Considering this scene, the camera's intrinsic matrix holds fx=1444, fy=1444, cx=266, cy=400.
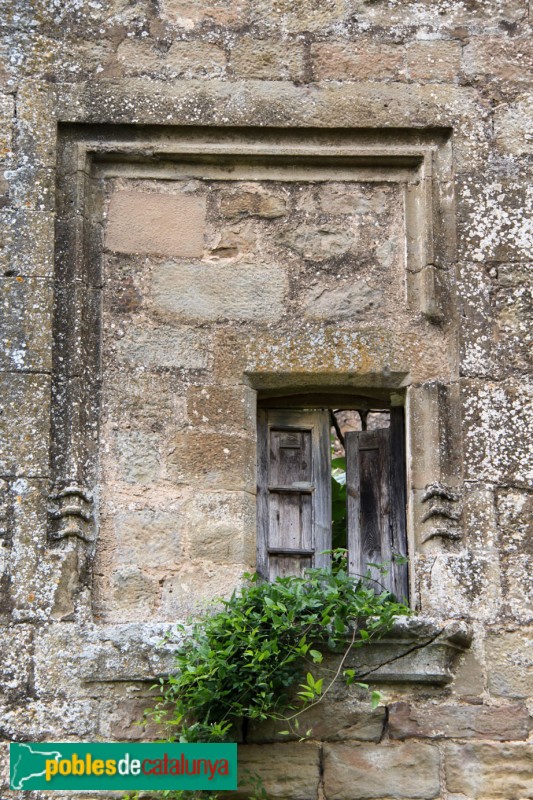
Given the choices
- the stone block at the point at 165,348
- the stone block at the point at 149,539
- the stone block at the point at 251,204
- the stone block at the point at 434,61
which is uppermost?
the stone block at the point at 434,61

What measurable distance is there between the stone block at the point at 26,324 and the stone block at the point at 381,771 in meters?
1.76

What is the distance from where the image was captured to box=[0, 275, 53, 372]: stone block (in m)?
5.31

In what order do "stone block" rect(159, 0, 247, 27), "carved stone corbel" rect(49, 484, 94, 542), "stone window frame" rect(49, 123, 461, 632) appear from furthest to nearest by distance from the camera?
"stone block" rect(159, 0, 247, 27) → "stone window frame" rect(49, 123, 461, 632) → "carved stone corbel" rect(49, 484, 94, 542)

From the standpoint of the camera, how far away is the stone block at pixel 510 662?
5.01 metres

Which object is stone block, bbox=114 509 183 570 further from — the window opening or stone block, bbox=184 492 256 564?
the window opening

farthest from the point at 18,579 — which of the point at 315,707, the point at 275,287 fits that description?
the point at 275,287

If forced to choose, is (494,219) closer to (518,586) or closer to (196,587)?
(518,586)

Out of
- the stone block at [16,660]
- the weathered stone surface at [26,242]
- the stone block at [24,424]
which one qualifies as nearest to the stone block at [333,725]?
the stone block at [16,660]

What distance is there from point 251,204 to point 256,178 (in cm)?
11

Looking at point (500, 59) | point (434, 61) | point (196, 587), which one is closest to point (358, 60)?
point (434, 61)

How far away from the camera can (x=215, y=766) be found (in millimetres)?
4766

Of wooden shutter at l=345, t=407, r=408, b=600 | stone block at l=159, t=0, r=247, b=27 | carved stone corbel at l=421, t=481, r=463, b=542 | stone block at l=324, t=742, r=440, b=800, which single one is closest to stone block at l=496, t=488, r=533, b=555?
carved stone corbel at l=421, t=481, r=463, b=542

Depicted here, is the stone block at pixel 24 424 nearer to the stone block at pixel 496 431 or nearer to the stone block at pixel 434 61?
the stone block at pixel 496 431

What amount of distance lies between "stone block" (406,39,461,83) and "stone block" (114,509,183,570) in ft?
6.53
